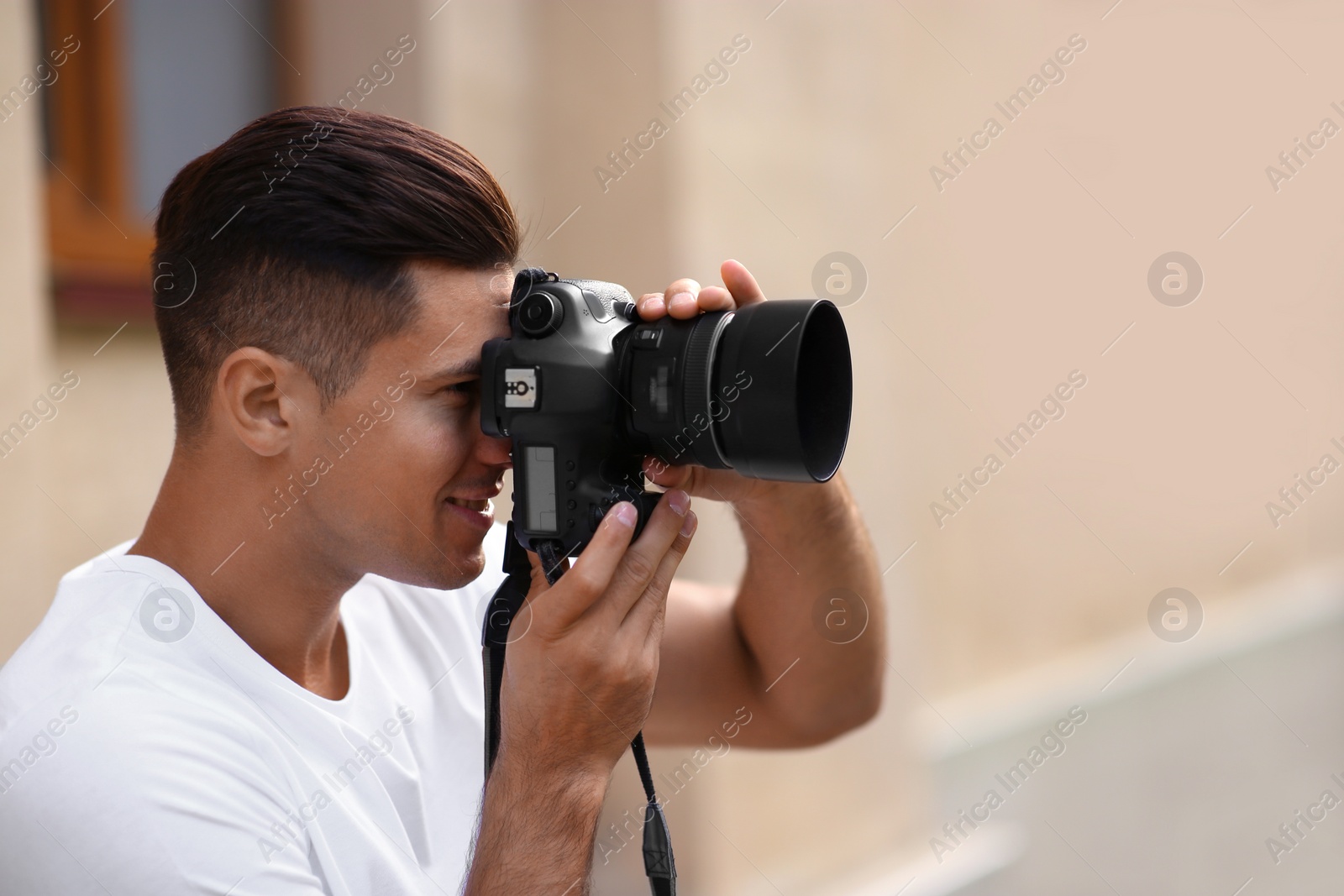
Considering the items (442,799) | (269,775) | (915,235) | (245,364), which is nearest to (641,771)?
(442,799)

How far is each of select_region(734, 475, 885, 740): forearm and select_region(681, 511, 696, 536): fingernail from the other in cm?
28

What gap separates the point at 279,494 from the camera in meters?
1.21

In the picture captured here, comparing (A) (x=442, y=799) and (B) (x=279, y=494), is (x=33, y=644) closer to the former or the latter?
(B) (x=279, y=494)

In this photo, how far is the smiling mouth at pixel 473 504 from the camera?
1242 millimetres

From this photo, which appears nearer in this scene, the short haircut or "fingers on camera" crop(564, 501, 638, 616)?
"fingers on camera" crop(564, 501, 638, 616)

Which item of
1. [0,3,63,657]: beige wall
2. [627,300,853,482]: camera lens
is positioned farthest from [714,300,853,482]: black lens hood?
[0,3,63,657]: beige wall

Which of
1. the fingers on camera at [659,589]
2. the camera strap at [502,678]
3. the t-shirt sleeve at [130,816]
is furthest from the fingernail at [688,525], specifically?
the t-shirt sleeve at [130,816]

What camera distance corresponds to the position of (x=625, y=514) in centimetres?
109

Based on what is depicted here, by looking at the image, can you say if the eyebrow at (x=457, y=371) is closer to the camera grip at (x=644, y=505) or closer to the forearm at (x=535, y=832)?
the camera grip at (x=644, y=505)

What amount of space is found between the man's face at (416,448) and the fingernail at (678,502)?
221mm

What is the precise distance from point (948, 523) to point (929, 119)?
1513 mm

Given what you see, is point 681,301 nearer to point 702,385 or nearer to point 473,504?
point 702,385

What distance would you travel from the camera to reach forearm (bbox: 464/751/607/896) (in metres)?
1.03

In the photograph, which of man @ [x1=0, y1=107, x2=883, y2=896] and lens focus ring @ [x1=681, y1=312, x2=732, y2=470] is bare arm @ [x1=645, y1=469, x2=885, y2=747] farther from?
lens focus ring @ [x1=681, y1=312, x2=732, y2=470]
